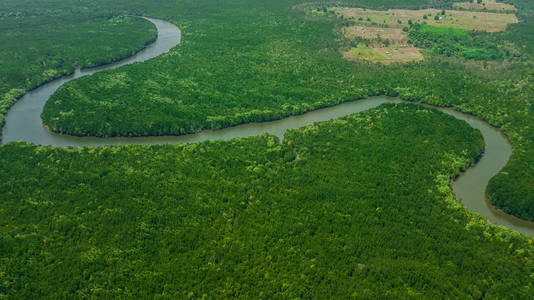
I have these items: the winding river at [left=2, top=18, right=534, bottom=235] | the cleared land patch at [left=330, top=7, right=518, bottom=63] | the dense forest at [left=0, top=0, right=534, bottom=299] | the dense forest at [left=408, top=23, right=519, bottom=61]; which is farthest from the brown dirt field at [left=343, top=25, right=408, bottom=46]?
the winding river at [left=2, top=18, right=534, bottom=235]

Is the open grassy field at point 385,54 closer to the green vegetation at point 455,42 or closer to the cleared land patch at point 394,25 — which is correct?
the cleared land patch at point 394,25

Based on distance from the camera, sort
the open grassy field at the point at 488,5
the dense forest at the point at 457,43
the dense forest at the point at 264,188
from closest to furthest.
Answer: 1. the dense forest at the point at 264,188
2. the dense forest at the point at 457,43
3. the open grassy field at the point at 488,5

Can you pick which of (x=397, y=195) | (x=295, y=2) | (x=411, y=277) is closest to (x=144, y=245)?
(x=411, y=277)

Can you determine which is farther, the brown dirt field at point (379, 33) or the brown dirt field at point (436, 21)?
the brown dirt field at point (436, 21)

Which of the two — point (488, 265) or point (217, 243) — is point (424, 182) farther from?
point (217, 243)

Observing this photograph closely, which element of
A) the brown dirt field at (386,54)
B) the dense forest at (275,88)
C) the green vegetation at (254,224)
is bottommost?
the green vegetation at (254,224)

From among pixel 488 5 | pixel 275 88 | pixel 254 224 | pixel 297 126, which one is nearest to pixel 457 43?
pixel 488 5

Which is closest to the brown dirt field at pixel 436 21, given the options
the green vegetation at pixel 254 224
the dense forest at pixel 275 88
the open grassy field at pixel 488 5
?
the open grassy field at pixel 488 5
